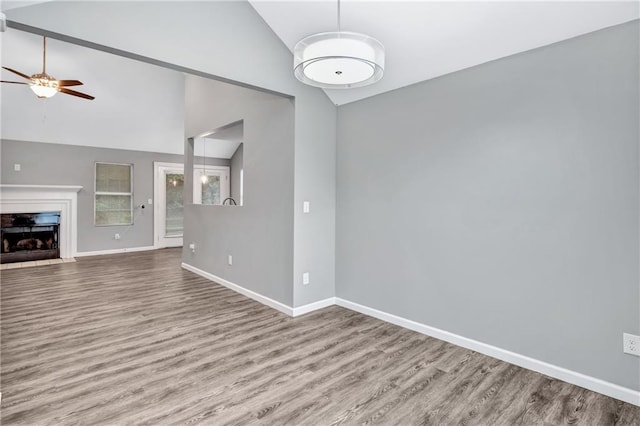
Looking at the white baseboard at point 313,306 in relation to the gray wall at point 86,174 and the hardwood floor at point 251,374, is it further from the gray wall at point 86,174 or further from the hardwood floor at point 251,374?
the gray wall at point 86,174

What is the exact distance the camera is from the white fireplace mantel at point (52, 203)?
20.1 feet

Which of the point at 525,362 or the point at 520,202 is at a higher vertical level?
the point at 520,202

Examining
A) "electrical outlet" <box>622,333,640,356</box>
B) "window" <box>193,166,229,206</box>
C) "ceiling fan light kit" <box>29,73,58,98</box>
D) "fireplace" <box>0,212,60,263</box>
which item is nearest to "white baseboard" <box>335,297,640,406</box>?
"electrical outlet" <box>622,333,640,356</box>

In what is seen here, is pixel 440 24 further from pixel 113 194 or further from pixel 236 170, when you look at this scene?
pixel 113 194

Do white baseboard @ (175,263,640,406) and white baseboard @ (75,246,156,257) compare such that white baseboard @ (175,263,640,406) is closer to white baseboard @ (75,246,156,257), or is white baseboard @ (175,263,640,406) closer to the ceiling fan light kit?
the ceiling fan light kit

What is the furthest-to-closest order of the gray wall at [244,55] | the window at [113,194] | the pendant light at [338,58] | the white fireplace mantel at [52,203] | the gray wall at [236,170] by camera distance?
the gray wall at [236,170] < the window at [113,194] < the white fireplace mantel at [52,203] < the gray wall at [244,55] < the pendant light at [338,58]

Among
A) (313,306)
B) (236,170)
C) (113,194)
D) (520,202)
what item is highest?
(236,170)

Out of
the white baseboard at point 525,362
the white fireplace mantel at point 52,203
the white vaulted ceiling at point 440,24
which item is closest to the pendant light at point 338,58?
the white vaulted ceiling at point 440,24

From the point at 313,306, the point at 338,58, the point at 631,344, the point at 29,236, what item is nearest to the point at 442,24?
the point at 338,58

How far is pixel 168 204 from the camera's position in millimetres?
8297

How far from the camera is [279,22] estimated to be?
3143mm

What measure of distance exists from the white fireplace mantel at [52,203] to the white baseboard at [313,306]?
5696 mm

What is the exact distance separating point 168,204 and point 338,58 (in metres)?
7.54

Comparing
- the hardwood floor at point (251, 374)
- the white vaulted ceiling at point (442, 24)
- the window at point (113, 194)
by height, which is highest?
the white vaulted ceiling at point (442, 24)
